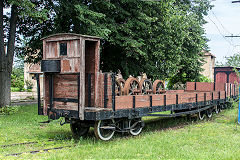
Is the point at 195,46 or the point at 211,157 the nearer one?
the point at 211,157

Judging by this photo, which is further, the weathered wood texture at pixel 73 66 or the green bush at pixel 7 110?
the green bush at pixel 7 110

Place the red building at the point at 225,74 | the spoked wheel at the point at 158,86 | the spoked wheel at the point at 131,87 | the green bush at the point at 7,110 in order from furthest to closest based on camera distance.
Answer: the red building at the point at 225,74 < the green bush at the point at 7,110 < the spoked wheel at the point at 158,86 < the spoked wheel at the point at 131,87

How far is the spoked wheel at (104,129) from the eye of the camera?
8.34 m

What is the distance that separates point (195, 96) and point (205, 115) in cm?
350

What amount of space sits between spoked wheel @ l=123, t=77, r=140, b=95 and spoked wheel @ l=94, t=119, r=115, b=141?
63.0 inches

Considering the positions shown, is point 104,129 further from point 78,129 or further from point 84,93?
point 84,93

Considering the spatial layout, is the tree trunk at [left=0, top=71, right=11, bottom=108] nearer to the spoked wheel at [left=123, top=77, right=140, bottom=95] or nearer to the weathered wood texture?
the weathered wood texture

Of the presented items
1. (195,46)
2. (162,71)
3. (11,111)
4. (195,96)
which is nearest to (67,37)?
(195,96)

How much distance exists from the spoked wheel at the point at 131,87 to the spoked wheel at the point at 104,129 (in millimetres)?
1600

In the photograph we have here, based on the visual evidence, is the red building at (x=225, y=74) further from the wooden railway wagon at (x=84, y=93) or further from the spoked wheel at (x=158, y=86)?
the wooden railway wagon at (x=84, y=93)

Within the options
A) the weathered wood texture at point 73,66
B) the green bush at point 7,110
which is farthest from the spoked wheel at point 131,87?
the green bush at point 7,110

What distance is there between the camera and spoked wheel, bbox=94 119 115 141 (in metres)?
8.34

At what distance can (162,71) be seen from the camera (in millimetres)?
20000

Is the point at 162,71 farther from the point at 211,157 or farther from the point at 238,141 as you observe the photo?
the point at 211,157
